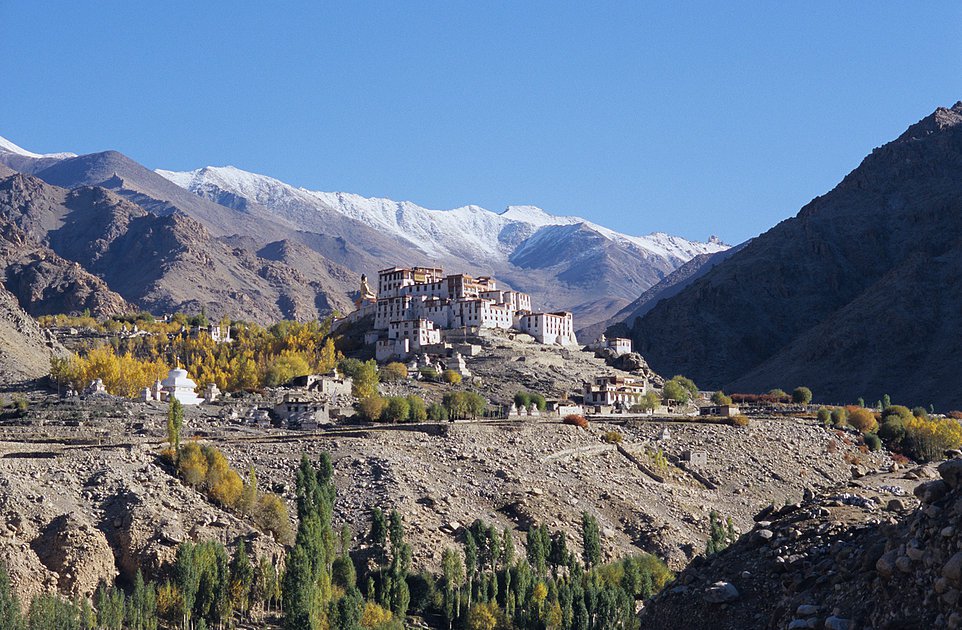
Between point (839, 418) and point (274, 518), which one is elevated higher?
point (839, 418)

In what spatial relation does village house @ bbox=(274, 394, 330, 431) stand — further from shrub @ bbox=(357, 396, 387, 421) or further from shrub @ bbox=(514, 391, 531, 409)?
shrub @ bbox=(514, 391, 531, 409)

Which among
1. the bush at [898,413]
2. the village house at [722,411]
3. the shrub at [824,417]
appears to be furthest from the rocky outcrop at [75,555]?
the bush at [898,413]

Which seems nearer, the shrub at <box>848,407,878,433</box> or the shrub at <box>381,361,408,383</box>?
the shrub at <box>848,407,878,433</box>

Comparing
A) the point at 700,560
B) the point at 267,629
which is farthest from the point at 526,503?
the point at 700,560

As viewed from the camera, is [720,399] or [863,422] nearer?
[863,422]

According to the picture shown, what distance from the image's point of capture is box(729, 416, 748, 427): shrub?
72.1 metres

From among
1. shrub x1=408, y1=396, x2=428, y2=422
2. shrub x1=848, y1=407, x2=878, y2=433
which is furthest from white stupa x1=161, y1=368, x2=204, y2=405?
shrub x1=848, y1=407, x2=878, y2=433

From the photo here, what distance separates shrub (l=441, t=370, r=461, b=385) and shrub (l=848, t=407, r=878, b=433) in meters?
24.3

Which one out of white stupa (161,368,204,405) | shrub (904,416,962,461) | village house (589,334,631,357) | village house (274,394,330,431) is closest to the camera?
village house (274,394,330,431)

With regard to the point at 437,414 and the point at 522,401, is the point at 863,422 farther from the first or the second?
the point at 437,414

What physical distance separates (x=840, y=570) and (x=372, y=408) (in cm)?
5193

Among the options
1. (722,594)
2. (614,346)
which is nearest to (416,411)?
(614,346)

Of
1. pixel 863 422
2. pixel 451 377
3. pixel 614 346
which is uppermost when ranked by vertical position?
pixel 614 346

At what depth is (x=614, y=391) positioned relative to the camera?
8000 centimetres
